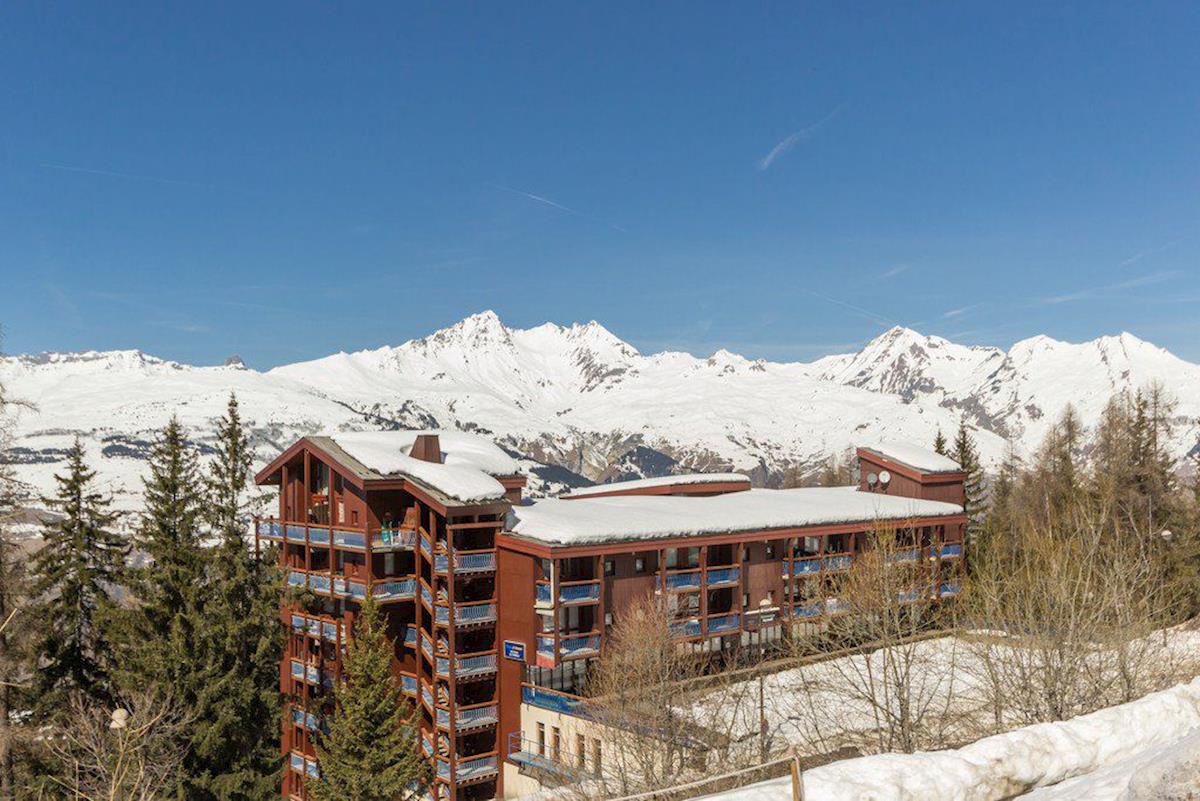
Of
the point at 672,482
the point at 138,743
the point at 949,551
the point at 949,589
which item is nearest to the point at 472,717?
the point at 138,743

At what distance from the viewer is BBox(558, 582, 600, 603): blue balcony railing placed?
41.8m

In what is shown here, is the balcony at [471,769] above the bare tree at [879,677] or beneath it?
beneath

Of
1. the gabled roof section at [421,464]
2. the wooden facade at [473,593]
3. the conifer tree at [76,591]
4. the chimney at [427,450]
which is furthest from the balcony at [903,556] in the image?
the conifer tree at [76,591]

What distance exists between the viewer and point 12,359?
25.5m

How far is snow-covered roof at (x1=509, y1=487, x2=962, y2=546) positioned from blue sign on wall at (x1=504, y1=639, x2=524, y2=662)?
5.43 m

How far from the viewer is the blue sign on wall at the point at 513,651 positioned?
42.1 metres

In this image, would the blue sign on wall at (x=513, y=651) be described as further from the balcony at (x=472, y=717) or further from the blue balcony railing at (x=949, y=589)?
the blue balcony railing at (x=949, y=589)

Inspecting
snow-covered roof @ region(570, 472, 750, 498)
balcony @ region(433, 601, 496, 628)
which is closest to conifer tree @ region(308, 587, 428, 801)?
balcony @ region(433, 601, 496, 628)

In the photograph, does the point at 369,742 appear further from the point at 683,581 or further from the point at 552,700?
the point at 683,581

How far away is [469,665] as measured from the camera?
4244 centimetres

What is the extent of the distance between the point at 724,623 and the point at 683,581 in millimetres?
3658

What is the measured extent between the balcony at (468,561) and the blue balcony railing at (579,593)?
4041 mm

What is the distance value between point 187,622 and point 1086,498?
61.2 m

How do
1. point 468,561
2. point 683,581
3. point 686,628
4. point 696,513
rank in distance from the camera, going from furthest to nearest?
point 696,513 → point 683,581 → point 686,628 → point 468,561
